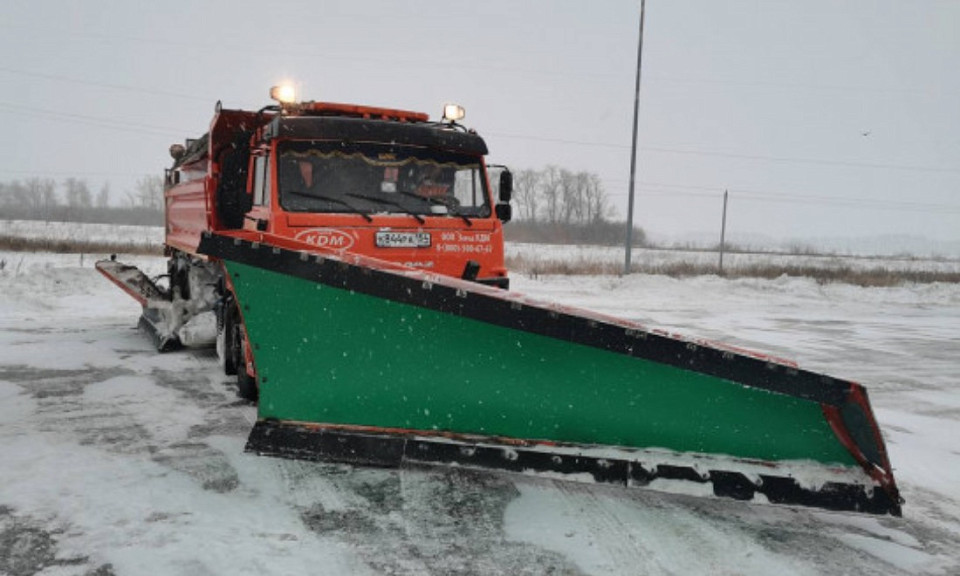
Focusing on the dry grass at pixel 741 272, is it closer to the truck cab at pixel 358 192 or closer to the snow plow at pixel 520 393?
the truck cab at pixel 358 192

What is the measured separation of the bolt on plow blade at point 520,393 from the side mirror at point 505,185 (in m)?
2.52

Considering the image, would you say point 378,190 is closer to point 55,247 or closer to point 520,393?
point 520,393

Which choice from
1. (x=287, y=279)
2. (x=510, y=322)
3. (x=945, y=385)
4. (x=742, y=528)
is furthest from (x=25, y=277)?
(x=945, y=385)

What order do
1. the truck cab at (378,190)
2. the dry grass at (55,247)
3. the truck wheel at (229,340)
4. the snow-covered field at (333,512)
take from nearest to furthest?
the snow-covered field at (333,512) → the truck cab at (378,190) → the truck wheel at (229,340) → the dry grass at (55,247)

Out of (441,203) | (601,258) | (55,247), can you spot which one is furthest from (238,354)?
(601,258)

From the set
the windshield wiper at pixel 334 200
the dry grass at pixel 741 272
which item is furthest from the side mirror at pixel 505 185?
the dry grass at pixel 741 272

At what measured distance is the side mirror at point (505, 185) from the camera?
5.51 meters

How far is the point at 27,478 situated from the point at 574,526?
273 cm

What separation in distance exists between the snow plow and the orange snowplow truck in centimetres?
111

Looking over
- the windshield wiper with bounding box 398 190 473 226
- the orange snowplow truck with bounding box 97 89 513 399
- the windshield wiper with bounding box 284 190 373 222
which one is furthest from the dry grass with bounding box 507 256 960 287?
the windshield wiper with bounding box 284 190 373 222

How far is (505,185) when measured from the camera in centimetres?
557

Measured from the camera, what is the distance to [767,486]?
2.74 metres

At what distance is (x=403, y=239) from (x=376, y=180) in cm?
56

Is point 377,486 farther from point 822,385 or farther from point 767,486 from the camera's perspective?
point 822,385
